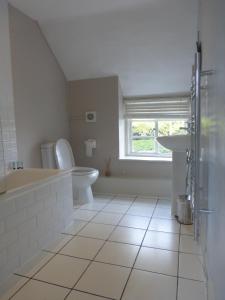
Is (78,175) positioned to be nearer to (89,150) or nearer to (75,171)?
(75,171)

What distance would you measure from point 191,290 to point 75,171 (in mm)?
2016

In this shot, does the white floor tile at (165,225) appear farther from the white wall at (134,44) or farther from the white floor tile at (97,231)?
the white wall at (134,44)

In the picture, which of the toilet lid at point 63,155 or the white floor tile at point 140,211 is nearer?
the white floor tile at point 140,211

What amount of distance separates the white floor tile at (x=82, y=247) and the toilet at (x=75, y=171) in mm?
874

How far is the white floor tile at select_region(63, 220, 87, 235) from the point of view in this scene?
7.52ft

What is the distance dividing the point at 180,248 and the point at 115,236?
61 cm

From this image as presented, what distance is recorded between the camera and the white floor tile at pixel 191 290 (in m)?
1.42

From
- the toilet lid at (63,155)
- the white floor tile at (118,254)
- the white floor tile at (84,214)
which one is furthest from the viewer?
the toilet lid at (63,155)

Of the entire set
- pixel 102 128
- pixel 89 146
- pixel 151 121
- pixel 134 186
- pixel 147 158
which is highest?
pixel 151 121

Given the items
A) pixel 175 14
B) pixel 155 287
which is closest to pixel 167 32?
pixel 175 14

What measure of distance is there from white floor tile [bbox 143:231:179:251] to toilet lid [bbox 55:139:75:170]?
150 centimetres

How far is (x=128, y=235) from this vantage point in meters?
2.20

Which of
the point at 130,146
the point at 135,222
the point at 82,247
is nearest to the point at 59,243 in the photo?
the point at 82,247

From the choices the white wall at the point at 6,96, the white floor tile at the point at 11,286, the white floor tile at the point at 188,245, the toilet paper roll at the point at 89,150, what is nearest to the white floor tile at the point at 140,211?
the white floor tile at the point at 188,245
